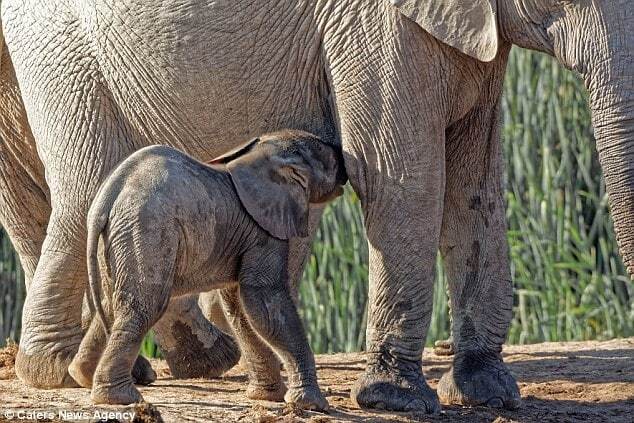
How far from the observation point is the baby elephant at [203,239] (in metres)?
5.92

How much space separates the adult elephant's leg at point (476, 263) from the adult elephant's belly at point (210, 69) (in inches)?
28.9

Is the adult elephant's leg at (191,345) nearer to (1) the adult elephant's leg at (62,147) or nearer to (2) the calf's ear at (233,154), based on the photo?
(1) the adult elephant's leg at (62,147)

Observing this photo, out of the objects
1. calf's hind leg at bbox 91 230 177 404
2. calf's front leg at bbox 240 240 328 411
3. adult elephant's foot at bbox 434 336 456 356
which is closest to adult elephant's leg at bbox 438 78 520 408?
calf's front leg at bbox 240 240 328 411

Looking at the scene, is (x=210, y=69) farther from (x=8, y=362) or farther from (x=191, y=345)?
(x=8, y=362)

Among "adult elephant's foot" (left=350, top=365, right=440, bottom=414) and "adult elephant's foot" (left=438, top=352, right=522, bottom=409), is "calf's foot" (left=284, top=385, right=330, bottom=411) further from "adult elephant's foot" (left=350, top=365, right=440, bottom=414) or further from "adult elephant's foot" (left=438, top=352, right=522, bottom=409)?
"adult elephant's foot" (left=438, top=352, right=522, bottom=409)

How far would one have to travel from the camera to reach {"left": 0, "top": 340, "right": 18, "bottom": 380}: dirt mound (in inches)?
309

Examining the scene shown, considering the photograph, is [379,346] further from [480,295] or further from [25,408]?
[25,408]

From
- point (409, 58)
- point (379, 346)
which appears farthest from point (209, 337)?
point (409, 58)

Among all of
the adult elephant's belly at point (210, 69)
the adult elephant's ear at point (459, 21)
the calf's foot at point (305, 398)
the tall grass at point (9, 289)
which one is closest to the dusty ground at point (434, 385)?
the calf's foot at point (305, 398)

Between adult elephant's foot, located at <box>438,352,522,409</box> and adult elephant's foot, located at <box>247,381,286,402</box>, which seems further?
adult elephant's foot, located at <box>438,352,522,409</box>

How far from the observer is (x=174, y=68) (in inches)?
271

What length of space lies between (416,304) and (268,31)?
1.35 metres

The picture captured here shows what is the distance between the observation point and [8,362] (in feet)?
26.9

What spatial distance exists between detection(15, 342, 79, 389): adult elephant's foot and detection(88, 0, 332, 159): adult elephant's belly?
111 centimetres
